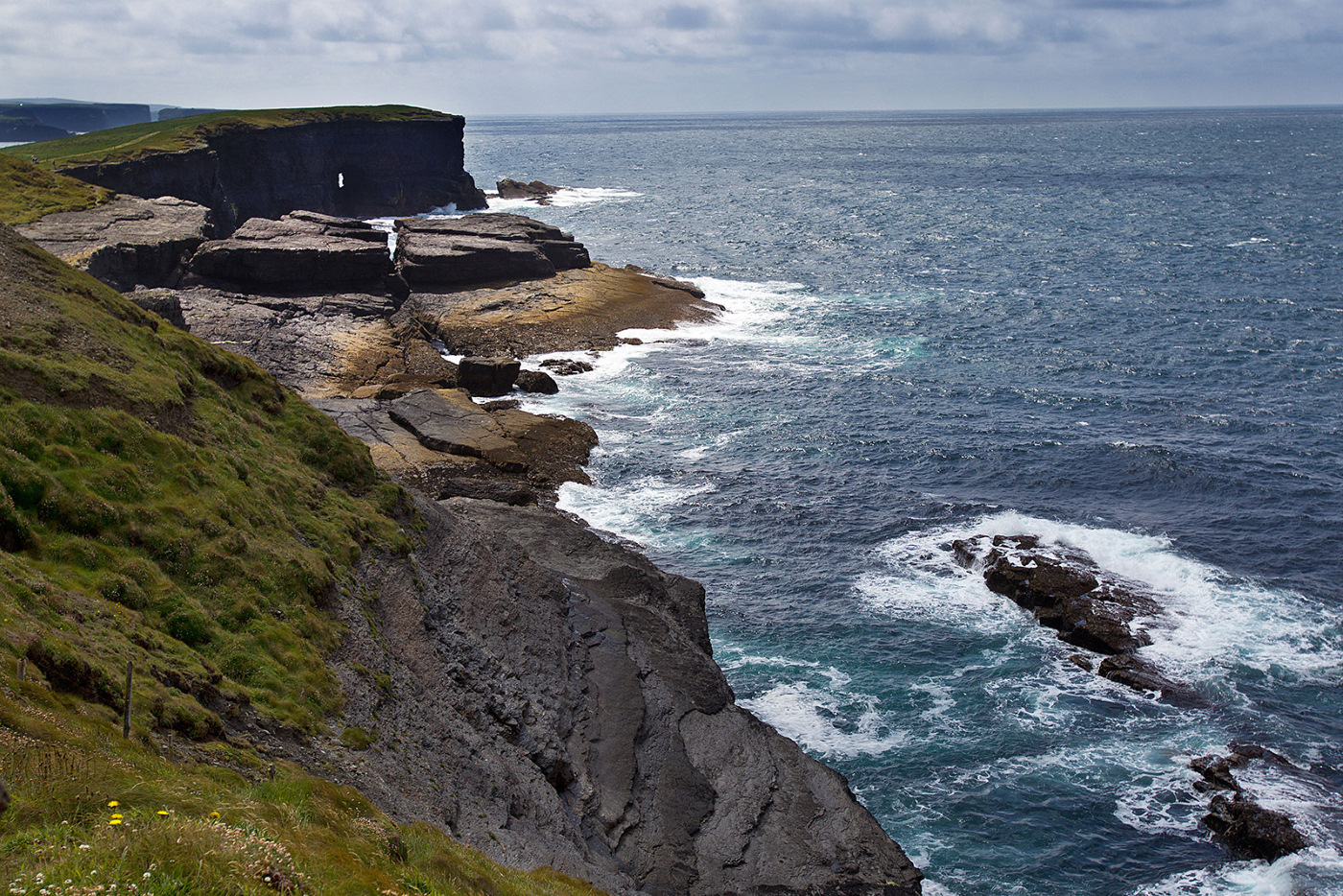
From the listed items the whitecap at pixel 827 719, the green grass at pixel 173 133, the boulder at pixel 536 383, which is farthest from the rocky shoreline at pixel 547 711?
the green grass at pixel 173 133

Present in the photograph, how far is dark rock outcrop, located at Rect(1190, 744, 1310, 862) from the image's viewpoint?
26.3 meters

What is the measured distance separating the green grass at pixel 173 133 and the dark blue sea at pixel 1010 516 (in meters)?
58.5

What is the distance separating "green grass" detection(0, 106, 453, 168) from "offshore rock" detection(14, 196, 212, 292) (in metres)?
24.8

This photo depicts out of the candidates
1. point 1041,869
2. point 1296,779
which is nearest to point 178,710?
point 1041,869

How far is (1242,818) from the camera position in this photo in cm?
2698

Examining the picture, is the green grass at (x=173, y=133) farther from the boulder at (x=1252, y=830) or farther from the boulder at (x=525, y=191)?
the boulder at (x=1252, y=830)

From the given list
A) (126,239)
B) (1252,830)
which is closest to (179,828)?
(1252,830)

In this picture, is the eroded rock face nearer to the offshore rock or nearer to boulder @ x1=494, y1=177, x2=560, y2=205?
the offshore rock

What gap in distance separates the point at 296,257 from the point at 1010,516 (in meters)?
55.1

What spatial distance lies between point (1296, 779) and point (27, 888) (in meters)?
32.1

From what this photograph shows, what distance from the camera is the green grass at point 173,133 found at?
328ft

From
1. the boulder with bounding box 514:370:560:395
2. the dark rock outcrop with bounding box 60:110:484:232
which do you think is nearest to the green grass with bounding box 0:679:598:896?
the boulder with bounding box 514:370:560:395

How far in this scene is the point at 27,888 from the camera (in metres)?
8.82

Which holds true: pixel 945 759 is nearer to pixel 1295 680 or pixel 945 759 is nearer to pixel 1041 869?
pixel 1041 869
